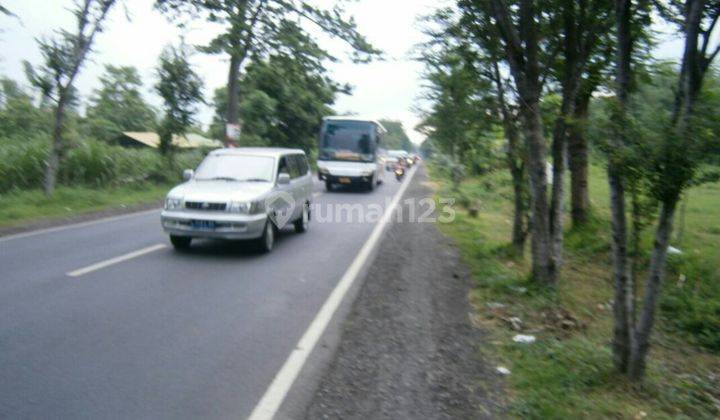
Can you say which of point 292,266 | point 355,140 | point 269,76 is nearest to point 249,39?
point 269,76

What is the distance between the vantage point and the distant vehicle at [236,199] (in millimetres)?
9064

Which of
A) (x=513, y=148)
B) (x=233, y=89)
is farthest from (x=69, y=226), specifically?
(x=233, y=89)

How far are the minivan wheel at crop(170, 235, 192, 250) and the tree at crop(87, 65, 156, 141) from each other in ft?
134

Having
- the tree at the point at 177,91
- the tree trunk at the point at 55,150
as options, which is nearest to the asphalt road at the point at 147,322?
the tree trunk at the point at 55,150

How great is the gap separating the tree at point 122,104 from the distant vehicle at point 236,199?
39970 mm

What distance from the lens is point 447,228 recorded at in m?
13.9

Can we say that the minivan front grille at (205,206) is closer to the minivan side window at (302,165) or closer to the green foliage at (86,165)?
the minivan side window at (302,165)

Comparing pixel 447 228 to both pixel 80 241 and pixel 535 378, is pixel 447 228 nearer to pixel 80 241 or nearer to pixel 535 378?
pixel 80 241

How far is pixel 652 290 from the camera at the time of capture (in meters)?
4.33

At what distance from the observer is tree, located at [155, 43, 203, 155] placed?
20.9 meters

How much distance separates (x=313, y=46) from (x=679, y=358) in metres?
18.6

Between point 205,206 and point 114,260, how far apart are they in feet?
5.30

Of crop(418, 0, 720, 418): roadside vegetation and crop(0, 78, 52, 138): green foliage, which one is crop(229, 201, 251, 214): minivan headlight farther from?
crop(0, 78, 52, 138): green foliage

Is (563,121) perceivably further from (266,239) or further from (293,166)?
(293,166)
